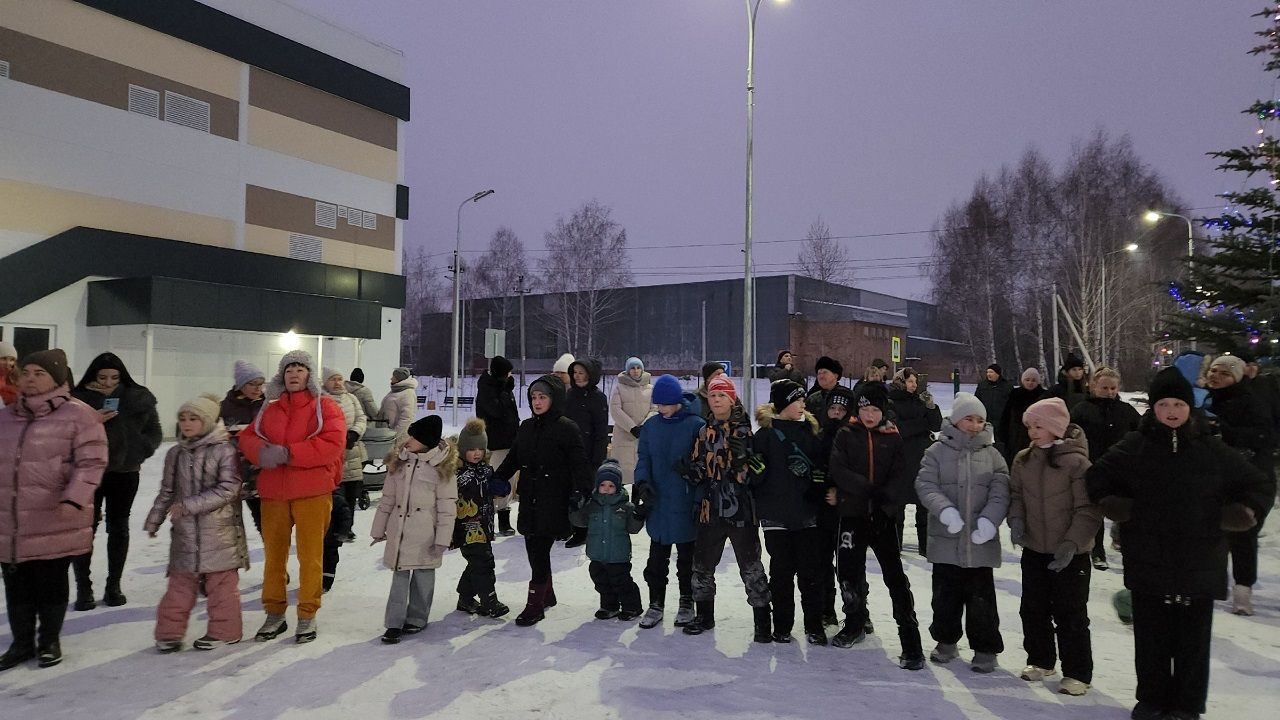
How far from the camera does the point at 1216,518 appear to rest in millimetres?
3840

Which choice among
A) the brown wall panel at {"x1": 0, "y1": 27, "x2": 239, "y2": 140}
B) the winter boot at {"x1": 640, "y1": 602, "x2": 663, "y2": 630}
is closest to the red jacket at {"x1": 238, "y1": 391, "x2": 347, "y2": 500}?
the winter boot at {"x1": 640, "y1": 602, "x2": 663, "y2": 630}

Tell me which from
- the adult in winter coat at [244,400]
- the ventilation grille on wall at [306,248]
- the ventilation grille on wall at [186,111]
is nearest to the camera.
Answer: the adult in winter coat at [244,400]

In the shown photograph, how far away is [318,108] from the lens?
73.7ft

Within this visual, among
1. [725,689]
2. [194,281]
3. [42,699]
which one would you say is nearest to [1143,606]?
[725,689]

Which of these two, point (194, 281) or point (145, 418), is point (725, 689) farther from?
point (194, 281)

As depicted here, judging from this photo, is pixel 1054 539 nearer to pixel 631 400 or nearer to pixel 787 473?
pixel 787 473

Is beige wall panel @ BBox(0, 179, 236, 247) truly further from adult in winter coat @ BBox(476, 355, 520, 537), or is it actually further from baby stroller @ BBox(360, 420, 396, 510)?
adult in winter coat @ BBox(476, 355, 520, 537)

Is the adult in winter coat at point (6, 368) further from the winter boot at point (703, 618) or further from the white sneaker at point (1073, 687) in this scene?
the white sneaker at point (1073, 687)

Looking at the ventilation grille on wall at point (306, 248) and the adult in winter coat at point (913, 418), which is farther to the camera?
the ventilation grille on wall at point (306, 248)

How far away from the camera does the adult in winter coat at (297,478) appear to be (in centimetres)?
507

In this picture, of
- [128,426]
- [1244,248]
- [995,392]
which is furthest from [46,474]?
[1244,248]

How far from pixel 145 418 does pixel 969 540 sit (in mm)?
6373

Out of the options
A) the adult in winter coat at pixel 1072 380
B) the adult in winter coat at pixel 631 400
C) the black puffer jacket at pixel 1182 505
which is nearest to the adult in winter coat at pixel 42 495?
the adult in winter coat at pixel 631 400

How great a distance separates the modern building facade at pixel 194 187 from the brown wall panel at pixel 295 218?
60mm
